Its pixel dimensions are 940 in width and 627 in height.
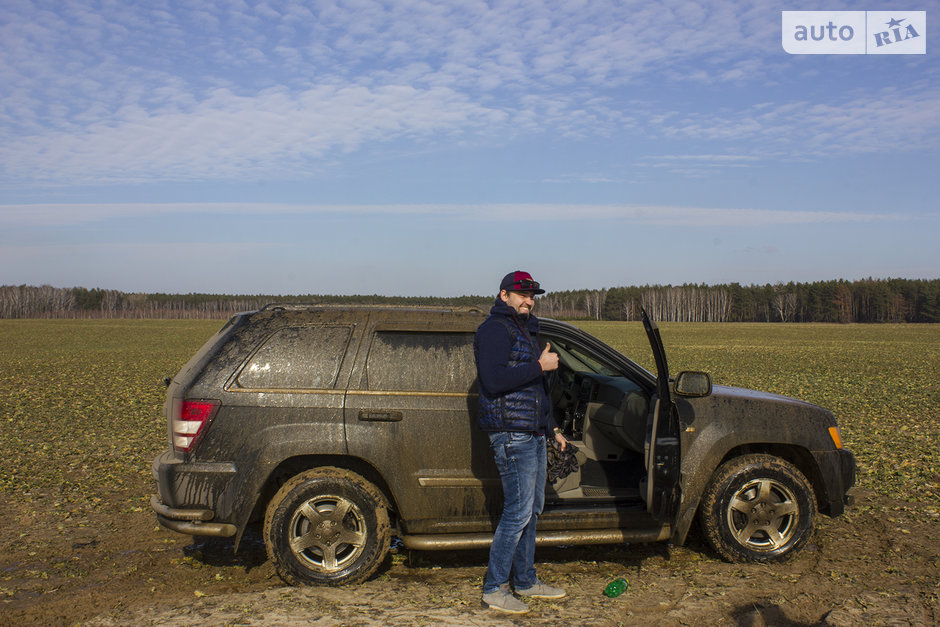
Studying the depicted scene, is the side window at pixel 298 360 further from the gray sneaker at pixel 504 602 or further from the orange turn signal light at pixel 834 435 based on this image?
the orange turn signal light at pixel 834 435

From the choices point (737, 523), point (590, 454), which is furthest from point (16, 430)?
point (737, 523)

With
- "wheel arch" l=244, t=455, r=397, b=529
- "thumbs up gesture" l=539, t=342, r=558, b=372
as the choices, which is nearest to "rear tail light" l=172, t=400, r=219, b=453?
"wheel arch" l=244, t=455, r=397, b=529

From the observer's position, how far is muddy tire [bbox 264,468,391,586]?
472 centimetres

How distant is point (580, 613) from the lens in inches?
173

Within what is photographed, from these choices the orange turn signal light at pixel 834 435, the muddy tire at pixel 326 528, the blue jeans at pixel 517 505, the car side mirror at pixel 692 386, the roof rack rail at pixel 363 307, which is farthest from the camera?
the orange turn signal light at pixel 834 435

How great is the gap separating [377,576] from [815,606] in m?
2.73

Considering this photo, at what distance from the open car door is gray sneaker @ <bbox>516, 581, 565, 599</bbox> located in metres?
0.75

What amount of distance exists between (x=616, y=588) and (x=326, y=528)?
6.05 feet

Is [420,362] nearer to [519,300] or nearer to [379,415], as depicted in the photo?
[379,415]

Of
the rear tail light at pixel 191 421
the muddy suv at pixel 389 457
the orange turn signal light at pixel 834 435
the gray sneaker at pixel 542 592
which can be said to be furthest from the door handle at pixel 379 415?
the orange turn signal light at pixel 834 435

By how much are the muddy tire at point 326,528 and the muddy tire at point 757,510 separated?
2.26 metres

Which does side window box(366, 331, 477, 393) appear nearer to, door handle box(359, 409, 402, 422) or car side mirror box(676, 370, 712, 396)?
door handle box(359, 409, 402, 422)

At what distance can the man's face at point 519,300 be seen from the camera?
4.46 meters

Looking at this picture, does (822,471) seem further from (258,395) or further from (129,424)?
(129,424)
